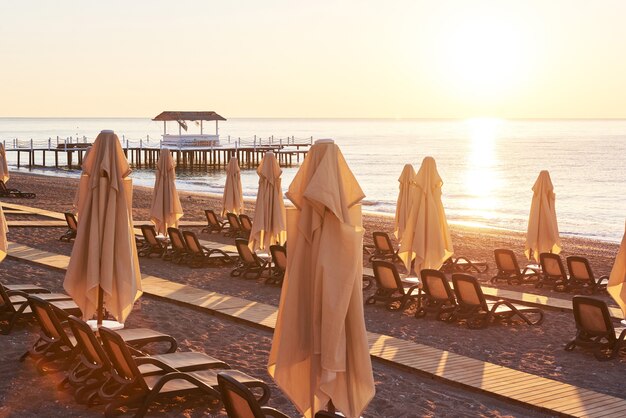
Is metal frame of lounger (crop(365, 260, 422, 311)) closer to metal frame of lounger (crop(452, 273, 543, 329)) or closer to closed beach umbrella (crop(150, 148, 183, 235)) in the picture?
metal frame of lounger (crop(452, 273, 543, 329))

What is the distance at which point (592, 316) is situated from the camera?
31.3ft

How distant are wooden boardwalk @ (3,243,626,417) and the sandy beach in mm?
103

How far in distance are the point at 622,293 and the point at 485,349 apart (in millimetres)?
1693

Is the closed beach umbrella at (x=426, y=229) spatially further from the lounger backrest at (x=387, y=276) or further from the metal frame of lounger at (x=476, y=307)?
the metal frame of lounger at (x=476, y=307)

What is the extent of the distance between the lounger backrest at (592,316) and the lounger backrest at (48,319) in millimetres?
5563

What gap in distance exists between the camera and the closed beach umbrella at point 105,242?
8.55m

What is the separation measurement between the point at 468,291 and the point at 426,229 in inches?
74.6

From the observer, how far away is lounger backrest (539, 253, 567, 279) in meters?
14.0

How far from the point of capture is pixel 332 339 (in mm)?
5449

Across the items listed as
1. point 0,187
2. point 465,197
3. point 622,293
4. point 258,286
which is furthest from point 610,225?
point 622,293

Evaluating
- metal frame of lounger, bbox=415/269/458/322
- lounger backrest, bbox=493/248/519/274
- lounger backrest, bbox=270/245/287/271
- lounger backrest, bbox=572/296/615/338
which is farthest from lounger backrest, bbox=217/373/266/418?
lounger backrest, bbox=493/248/519/274

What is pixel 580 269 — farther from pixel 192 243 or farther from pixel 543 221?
pixel 192 243

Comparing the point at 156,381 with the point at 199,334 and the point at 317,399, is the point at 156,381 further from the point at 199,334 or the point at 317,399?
the point at 199,334

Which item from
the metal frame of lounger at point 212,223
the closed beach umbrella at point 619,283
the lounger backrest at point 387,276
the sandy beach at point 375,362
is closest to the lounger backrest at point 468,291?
the sandy beach at point 375,362
